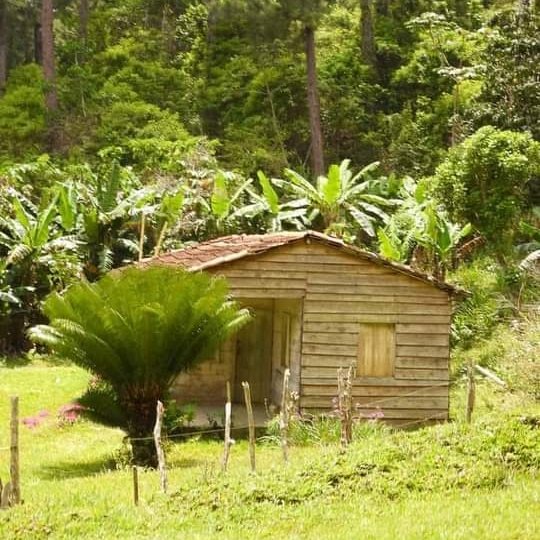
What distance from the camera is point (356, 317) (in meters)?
19.7

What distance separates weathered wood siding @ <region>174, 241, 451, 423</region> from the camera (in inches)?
764

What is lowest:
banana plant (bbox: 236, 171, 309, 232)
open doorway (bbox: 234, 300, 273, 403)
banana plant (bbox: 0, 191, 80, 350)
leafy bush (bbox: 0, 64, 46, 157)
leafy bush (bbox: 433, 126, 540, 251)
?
open doorway (bbox: 234, 300, 273, 403)

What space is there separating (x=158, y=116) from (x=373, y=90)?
8.49 m

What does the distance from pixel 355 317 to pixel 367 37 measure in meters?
24.0

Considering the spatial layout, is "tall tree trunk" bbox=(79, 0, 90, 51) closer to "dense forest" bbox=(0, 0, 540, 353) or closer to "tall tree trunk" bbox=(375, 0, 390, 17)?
"dense forest" bbox=(0, 0, 540, 353)

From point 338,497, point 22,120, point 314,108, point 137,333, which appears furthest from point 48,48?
point 338,497

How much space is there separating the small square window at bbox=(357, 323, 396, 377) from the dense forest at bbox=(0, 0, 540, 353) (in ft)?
16.0

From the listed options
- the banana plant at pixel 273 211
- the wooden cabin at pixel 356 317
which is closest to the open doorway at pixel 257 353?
the wooden cabin at pixel 356 317

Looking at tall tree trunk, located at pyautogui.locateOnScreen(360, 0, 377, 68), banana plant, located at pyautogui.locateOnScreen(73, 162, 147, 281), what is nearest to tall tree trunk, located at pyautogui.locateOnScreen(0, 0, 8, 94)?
tall tree trunk, located at pyautogui.locateOnScreen(360, 0, 377, 68)

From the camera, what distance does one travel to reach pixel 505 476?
11852 millimetres

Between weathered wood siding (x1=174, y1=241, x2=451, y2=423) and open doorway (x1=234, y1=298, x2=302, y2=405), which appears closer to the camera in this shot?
weathered wood siding (x1=174, y1=241, x2=451, y2=423)

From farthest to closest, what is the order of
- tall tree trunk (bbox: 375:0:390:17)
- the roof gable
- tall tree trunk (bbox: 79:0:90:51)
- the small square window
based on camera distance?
tall tree trunk (bbox: 375:0:390:17)
tall tree trunk (bbox: 79:0:90:51)
the small square window
the roof gable

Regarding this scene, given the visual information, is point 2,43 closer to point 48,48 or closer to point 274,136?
point 48,48

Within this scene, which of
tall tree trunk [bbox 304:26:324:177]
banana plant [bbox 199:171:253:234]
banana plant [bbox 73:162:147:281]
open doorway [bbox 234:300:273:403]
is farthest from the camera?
tall tree trunk [bbox 304:26:324:177]
